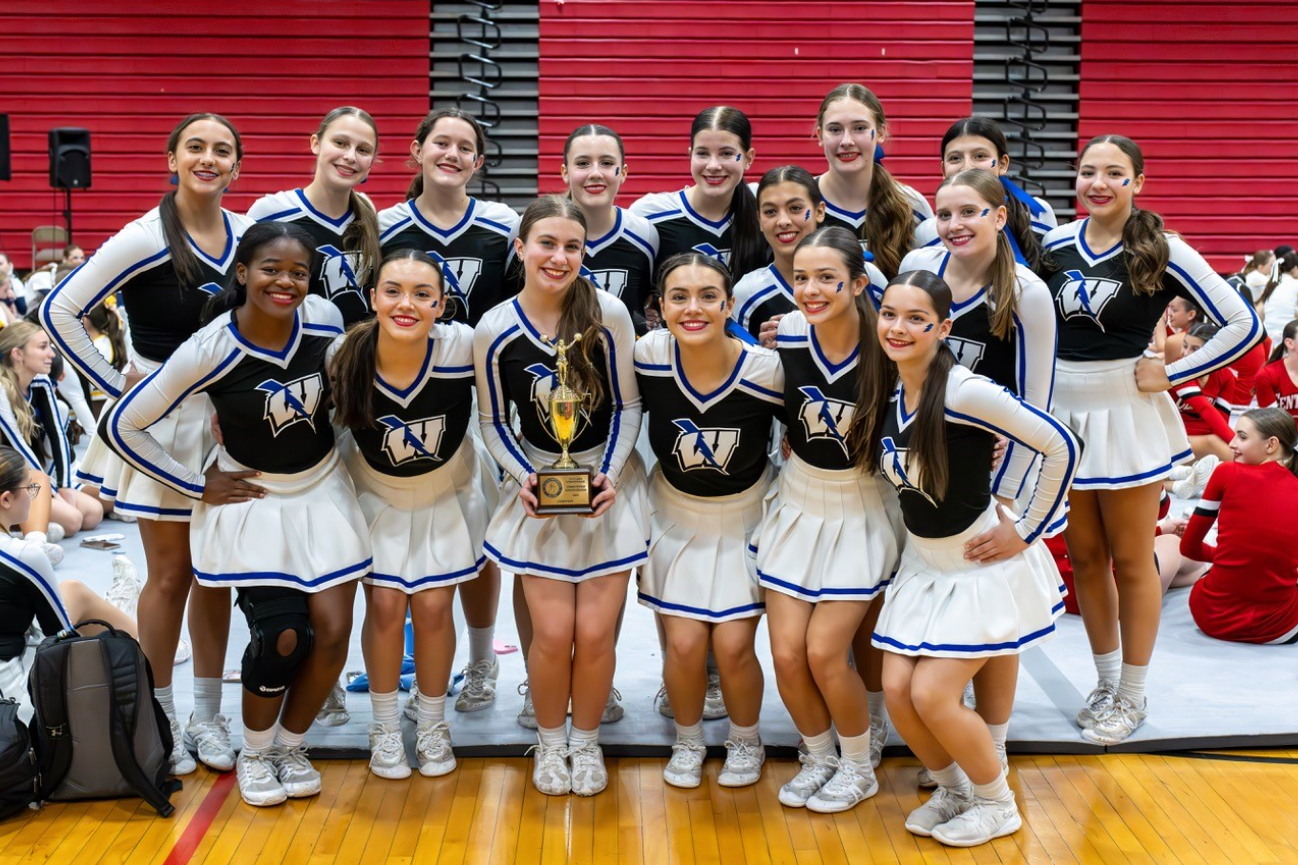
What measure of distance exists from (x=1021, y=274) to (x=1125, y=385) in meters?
0.54

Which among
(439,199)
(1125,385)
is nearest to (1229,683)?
(1125,385)

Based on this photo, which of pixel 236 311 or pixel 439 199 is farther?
pixel 439 199

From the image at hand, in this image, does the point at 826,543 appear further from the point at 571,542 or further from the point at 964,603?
the point at 571,542

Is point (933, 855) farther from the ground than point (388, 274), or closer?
closer

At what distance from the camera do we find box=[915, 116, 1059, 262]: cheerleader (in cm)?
350

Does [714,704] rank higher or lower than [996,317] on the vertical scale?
lower

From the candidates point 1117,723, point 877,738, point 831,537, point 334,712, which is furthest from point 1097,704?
point 334,712

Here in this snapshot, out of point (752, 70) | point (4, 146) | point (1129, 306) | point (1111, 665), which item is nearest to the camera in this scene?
point (1129, 306)

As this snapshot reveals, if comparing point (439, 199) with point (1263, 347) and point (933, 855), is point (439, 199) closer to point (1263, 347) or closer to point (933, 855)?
point (933, 855)

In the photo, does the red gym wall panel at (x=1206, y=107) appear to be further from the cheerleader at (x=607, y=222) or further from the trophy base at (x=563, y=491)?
the trophy base at (x=563, y=491)

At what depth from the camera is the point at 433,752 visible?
3373mm

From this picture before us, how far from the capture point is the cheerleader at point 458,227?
11.9 feet

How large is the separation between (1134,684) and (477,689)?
6.19 feet

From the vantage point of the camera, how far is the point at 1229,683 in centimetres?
396
